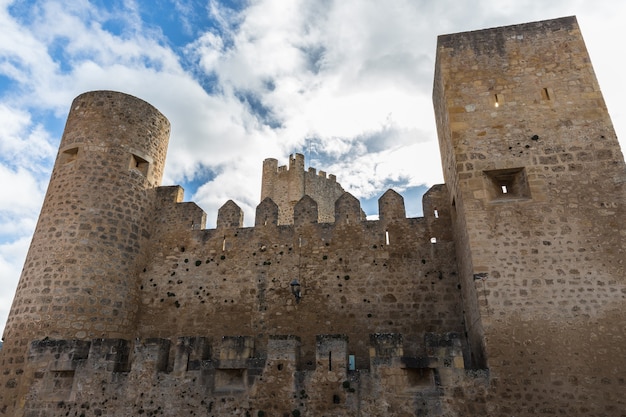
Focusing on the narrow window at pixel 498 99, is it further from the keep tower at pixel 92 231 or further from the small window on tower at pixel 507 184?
the keep tower at pixel 92 231

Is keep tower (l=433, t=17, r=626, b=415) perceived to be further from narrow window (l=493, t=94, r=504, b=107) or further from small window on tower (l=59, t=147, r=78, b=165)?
small window on tower (l=59, t=147, r=78, b=165)

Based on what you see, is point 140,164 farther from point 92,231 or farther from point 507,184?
point 507,184

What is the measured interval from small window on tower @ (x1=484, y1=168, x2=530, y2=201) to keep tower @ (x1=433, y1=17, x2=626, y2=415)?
0.08 feet

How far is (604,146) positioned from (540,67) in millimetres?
2155

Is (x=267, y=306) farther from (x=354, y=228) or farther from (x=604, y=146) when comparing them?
(x=604, y=146)

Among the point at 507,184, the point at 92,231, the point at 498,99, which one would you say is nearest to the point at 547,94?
the point at 498,99

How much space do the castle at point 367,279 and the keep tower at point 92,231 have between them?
1.8 inches

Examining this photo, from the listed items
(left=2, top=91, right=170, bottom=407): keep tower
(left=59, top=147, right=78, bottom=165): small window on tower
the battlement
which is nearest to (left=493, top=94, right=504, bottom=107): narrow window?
(left=2, top=91, right=170, bottom=407): keep tower

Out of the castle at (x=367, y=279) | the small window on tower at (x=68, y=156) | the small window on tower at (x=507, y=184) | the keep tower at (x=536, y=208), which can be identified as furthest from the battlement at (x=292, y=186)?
the small window on tower at (x=507, y=184)

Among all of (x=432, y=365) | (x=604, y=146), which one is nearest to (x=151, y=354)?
(x=432, y=365)

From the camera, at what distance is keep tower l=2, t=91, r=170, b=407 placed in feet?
29.5

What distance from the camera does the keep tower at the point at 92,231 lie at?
9000mm

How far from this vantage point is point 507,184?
847cm

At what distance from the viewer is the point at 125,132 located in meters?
11.0
